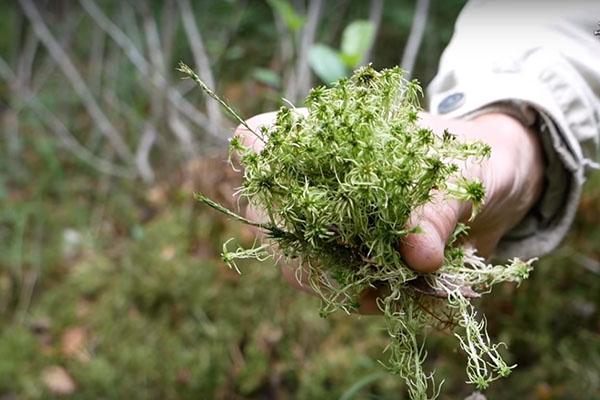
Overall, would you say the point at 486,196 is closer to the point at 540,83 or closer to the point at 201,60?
the point at 540,83

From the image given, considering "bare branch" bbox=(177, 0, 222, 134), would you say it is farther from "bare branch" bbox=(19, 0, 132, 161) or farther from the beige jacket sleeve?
the beige jacket sleeve

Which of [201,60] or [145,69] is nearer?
[201,60]

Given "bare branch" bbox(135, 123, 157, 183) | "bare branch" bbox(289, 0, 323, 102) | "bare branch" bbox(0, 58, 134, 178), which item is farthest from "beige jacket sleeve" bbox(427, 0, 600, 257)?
"bare branch" bbox(0, 58, 134, 178)

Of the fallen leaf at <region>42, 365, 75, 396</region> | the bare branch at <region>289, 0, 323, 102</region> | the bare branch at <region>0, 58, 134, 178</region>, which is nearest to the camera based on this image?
the fallen leaf at <region>42, 365, 75, 396</region>

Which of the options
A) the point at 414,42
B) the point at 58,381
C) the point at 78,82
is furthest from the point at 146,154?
the point at 414,42

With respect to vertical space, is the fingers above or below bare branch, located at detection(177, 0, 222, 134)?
above

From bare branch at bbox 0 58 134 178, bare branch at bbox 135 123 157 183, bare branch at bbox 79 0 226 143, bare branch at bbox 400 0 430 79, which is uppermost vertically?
bare branch at bbox 400 0 430 79
